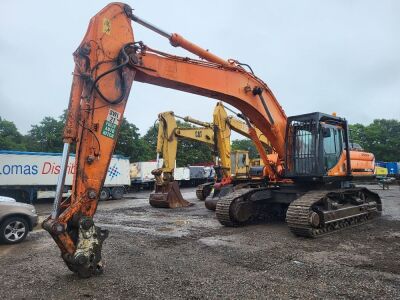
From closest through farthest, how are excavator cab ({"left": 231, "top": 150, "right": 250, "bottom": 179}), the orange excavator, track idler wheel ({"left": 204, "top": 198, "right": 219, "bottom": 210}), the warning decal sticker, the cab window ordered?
the orange excavator
the warning decal sticker
the cab window
track idler wheel ({"left": 204, "top": 198, "right": 219, "bottom": 210})
excavator cab ({"left": 231, "top": 150, "right": 250, "bottom": 179})

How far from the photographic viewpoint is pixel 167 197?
16453mm

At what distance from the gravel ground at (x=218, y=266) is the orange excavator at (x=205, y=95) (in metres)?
0.58

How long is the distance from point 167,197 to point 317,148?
8.36 metres

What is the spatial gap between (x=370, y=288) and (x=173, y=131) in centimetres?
1308

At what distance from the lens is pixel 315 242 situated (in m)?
8.41

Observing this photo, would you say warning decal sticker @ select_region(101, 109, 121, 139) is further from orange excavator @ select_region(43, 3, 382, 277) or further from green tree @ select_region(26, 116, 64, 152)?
green tree @ select_region(26, 116, 64, 152)

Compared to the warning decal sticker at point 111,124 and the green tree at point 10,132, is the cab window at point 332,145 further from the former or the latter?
the green tree at point 10,132

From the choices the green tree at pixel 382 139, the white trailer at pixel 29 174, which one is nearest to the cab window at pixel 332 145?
the white trailer at pixel 29 174

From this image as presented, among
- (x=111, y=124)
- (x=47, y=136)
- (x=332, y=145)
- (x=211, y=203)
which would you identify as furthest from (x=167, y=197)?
(x=47, y=136)

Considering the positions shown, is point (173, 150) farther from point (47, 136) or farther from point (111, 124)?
point (47, 136)

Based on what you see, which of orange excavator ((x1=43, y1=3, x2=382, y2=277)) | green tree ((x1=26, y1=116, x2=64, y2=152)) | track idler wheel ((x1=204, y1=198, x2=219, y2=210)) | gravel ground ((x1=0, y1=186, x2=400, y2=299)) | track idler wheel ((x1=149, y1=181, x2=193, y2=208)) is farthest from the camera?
green tree ((x1=26, y1=116, x2=64, y2=152))

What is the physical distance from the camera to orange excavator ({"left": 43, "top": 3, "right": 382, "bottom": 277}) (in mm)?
5836

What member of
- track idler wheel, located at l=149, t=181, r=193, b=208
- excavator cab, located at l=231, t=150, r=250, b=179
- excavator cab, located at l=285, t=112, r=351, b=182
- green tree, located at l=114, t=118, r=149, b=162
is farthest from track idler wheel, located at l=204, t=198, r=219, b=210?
green tree, located at l=114, t=118, r=149, b=162

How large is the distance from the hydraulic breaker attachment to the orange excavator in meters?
5.56
